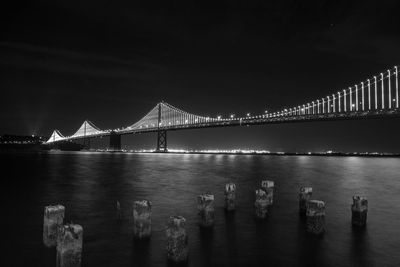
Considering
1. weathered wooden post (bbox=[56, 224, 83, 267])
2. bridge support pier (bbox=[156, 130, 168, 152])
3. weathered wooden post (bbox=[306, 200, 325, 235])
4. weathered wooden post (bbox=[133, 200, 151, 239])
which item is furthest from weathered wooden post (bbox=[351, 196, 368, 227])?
bridge support pier (bbox=[156, 130, 168, 152])

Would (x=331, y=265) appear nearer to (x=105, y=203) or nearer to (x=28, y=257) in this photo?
(x=28, y=257)

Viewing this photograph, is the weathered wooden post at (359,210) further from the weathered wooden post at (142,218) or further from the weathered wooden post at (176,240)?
the weathered wooden post at (142,218)

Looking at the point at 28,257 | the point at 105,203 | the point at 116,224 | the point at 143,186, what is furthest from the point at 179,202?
the point at 28,257

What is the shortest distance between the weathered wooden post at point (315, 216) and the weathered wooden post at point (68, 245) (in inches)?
219

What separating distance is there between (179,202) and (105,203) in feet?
11.0

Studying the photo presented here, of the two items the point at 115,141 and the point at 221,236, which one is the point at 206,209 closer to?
the point at 221,236

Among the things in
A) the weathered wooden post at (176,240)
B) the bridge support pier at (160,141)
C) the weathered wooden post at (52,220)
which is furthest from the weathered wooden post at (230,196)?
the bridge support pier at (160,141)

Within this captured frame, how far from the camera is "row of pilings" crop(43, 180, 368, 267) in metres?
6.25

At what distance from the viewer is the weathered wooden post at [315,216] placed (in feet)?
29.5

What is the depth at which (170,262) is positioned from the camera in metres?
7.50

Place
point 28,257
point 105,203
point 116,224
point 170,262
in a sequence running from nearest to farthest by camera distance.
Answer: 1. point 170,262
2. point 28,257
3. point 116,224
4. point 105,203

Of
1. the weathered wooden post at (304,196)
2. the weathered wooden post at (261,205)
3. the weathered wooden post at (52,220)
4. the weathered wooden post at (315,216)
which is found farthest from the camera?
the weathered wooden post at (304,196)

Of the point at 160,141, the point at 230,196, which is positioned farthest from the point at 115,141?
the point at 230,196

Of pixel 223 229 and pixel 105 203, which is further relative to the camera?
pixel 105 203
